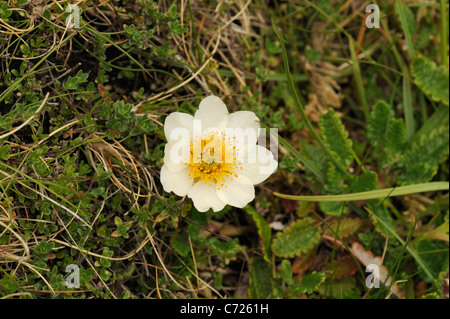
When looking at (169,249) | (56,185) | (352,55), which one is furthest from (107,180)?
(352,55)

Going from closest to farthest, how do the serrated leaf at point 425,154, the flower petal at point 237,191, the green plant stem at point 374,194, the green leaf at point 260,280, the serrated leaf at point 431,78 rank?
the flower petal at point 237,191, the green plant stem at point 374,194, the green leaf at point 260,280, the serrated leaf at point 425,154, the serrated leaf at point 431,78

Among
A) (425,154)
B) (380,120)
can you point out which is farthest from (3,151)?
(425,154)

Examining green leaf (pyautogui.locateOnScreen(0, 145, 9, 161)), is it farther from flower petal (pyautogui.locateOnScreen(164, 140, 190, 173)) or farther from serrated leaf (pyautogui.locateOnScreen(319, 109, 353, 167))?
serrated leaf (pyautogui.locateOnScreen(319, 109, 353, 167))

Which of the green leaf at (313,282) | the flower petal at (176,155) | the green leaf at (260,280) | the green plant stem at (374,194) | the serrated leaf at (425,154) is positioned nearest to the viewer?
the flower petal at (176,155)

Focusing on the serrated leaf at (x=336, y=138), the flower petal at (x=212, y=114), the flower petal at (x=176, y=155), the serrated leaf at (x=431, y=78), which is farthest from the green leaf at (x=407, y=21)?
the flower petal at (x=176, y=155)

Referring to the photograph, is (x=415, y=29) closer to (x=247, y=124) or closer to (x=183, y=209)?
(x=247, y=124)

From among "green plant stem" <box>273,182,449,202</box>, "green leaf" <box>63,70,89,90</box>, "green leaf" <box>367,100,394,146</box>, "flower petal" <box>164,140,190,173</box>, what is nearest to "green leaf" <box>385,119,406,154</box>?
"green leaf" <box>367,100,394,146</box>

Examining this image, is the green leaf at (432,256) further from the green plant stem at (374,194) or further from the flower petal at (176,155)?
the flower petal at (176,155)
